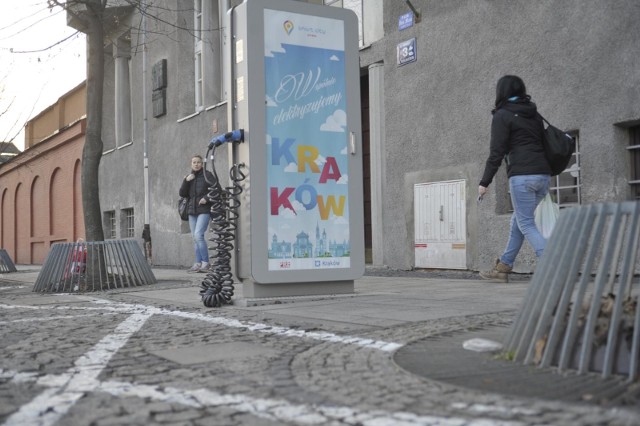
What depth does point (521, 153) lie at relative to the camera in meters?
6.91

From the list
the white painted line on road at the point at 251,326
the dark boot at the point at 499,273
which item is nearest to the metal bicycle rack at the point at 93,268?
the white painted line on road at the point at 251,326

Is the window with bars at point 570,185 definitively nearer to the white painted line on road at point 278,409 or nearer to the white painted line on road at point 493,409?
the white painted line on road at point 493,409

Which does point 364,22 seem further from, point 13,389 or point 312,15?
point 13,389

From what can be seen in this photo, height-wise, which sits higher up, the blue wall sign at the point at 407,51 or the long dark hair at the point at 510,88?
the blue wall sign at the point at 407,51

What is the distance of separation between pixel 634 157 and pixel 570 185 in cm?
87

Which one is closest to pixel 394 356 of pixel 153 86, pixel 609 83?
pixel 609 83

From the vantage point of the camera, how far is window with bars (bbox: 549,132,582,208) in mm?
8906

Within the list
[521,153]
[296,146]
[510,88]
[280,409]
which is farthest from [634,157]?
[280,409]

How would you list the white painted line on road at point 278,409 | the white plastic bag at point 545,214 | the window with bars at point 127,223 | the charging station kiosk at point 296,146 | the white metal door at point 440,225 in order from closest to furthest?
the white painted line on road at point 278,409
the charging station kiosk at point 296,146
the white plastic bag at point 545,214
the white metal door at point 440,225
the window with bars at point 127,223

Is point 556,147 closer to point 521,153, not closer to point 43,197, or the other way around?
point 521,153

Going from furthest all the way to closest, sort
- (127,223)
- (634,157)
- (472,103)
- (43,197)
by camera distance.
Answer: (43,197) → (127,223) → (472,103) → (634,157)

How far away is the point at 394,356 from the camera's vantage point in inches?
143

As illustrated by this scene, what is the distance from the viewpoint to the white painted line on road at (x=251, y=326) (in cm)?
411

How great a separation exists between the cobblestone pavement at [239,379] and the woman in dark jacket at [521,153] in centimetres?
202
